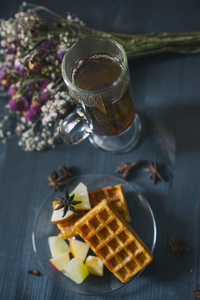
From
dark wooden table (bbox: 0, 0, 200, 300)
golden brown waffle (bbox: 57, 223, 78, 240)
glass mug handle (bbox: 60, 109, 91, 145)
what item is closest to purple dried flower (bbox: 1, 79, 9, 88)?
dark wooden table (bbox: 0, 0, 200, 300)

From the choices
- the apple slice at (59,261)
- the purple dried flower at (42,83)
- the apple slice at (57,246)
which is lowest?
the apple slice at (59,261)

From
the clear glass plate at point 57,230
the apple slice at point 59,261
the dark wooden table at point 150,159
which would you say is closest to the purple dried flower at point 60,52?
the dark wooden table at point 150,159

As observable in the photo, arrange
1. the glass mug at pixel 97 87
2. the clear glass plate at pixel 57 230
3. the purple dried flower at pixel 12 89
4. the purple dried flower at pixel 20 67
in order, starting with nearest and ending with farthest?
the glass mug at pixel 97 87, the clear glass plate at pixel 57 230, the purple dried flower at pixel 20 67, the purple dried flower at pixel 12 89

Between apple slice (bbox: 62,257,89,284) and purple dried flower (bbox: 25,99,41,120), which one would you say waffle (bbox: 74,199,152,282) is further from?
purple dried flower (bbox: 25,99,41,120)

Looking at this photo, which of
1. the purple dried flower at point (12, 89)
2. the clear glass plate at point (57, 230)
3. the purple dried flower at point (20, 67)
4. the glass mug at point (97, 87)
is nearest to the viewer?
the glass mug at point (97, 87)

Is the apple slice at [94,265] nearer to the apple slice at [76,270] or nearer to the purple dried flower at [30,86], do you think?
the apple slice at [76,270]

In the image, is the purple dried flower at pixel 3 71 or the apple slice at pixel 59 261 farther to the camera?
the purple dried flower at pixel 3 71

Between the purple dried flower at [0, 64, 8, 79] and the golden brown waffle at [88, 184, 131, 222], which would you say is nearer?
the golden brown waffle at [88, 184, 131, 222]
